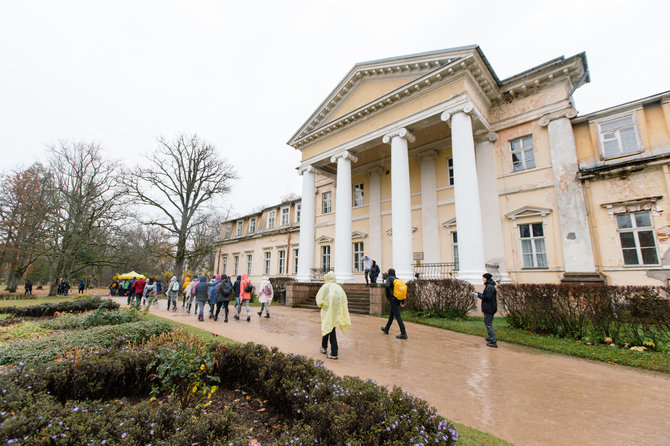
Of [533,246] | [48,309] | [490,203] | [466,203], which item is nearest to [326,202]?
[490,203]

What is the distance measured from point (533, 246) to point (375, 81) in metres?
12.7

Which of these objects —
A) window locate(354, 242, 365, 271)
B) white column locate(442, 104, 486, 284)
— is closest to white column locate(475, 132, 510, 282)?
white column locate(442, 104, 486, 284)

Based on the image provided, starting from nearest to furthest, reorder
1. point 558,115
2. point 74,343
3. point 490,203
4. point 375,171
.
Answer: point 74,343, point 558,115, point 490,203, point 375,171

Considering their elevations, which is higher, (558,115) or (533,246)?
(558,115)

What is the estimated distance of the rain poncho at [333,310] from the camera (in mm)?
6035

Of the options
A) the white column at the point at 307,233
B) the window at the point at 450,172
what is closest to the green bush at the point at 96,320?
the white column at the point at 307,233

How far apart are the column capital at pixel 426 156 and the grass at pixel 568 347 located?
10.7 meters

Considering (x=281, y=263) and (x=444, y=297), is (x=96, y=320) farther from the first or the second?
(x=281, y=263)

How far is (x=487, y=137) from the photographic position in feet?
50.5

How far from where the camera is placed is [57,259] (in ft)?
80.5

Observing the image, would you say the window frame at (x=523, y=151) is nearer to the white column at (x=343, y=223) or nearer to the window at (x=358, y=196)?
the white column at (x=343, y=223)

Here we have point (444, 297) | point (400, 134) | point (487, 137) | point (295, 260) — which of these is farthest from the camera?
point (295, 260)

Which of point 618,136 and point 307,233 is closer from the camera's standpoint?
point 618,136

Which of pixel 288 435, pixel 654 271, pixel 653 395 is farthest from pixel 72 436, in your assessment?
pixel 654 271
